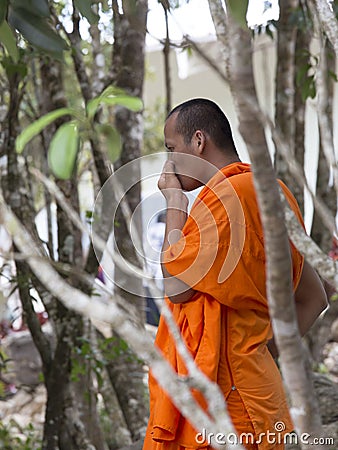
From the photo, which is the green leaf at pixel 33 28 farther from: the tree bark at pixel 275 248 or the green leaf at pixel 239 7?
the tree bark at pixel 275 248

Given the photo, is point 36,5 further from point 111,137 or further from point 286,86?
point 286,86

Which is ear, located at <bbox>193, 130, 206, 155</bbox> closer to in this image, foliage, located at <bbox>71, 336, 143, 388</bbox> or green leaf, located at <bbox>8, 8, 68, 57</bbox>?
green leaf, located at <bbox>8, 8, 68, 57</bbox>

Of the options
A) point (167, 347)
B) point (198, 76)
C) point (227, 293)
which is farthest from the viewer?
point (198, 76)

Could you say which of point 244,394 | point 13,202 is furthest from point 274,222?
point 13,202

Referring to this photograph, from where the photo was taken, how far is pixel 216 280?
5.86ft

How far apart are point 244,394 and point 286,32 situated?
10.1ft

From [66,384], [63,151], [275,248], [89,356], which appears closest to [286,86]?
[89,356]

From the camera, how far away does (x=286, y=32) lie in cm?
444

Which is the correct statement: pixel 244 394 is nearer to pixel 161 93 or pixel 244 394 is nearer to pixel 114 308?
pixel 114 308

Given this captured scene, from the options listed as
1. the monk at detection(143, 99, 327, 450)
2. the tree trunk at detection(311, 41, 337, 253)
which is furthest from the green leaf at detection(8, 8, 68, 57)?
the tree trunk at detection(311, 41, 337, 253)

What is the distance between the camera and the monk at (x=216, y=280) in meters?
1.79

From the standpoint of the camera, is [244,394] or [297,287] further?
[297,287]

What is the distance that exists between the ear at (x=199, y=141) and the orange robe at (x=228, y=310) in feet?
0.33

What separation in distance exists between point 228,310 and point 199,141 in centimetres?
45
